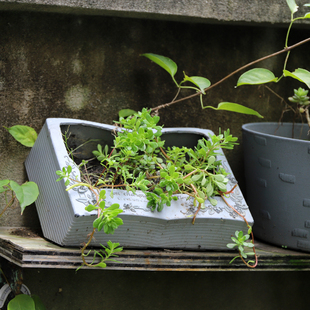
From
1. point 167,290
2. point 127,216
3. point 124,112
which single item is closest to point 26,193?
point 127,216

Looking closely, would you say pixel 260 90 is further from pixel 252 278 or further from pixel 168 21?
pixel 252 278

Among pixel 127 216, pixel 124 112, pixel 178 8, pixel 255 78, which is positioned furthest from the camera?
pixel 124 112

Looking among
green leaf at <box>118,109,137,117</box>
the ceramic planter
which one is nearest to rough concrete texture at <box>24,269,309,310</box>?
the ceramic planter

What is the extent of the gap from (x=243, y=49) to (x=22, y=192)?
82cm

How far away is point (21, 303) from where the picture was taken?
0.71m

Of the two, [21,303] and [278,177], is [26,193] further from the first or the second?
[278,177]

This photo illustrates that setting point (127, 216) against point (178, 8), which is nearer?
point (127, 216)

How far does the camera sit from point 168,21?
0.99 meters

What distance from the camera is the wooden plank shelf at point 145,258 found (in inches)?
23.3

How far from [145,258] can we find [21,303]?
31cm

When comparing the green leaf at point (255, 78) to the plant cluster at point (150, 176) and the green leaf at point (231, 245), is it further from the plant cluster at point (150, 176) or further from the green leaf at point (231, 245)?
the green leaf at point (231, 245)

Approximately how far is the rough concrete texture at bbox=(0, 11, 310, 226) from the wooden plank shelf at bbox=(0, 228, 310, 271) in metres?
0.30

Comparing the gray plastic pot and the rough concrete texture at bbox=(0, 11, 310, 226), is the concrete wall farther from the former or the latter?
the gray plastic pot

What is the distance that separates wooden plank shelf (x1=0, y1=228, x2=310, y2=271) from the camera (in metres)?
0.59
